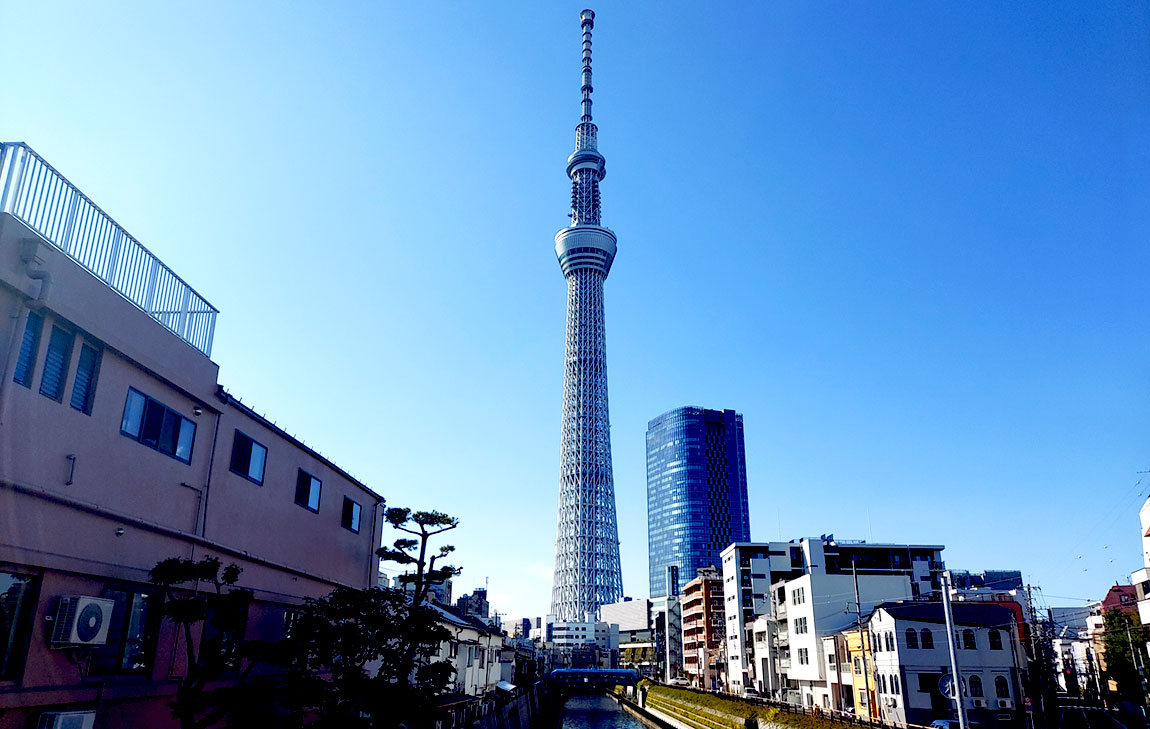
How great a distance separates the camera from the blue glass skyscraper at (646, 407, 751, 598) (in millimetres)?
139500

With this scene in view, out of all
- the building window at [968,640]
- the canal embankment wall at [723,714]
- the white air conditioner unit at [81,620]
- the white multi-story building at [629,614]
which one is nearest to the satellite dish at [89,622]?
the white air conditioner unit at [81,620]

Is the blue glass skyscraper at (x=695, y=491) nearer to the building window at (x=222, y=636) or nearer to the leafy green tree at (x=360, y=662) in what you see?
the leafy green tree at (x=360, y=662)

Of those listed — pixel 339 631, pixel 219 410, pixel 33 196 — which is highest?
pixel 33 196

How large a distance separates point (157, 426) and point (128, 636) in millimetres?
2649

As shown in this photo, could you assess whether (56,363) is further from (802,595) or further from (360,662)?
(802,595)

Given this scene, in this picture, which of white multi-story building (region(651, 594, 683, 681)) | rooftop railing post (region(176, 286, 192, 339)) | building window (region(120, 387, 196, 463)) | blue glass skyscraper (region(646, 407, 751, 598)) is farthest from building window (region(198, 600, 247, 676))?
blue glass skyscraper (region(646, 407, 751, 598))

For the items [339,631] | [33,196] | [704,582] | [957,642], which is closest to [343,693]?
[339,631]

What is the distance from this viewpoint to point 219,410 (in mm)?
11805

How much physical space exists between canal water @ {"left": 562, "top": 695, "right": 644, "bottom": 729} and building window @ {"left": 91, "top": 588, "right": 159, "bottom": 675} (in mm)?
45777

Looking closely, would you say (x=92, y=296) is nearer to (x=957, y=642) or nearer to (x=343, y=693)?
(x=343, y=693)

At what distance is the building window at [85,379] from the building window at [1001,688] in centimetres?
3258

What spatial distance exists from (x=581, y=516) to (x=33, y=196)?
94.8m

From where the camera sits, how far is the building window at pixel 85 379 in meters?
8.73

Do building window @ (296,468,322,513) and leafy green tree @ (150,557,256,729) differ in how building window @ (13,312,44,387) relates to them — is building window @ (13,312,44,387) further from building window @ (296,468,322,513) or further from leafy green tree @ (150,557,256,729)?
building window @ (296,468,322,513)
